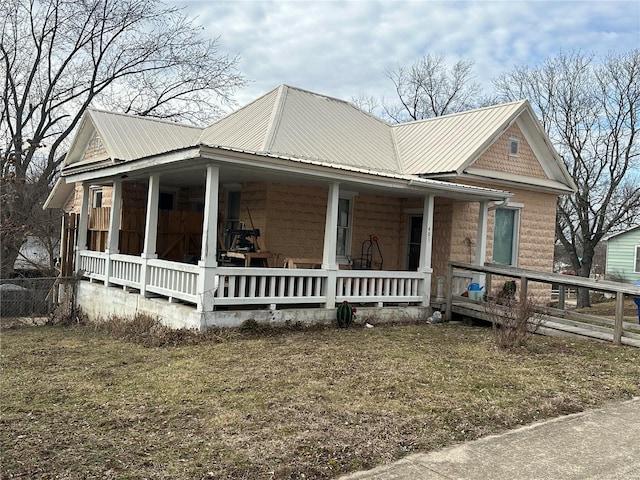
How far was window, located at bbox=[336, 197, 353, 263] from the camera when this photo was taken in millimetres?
14523

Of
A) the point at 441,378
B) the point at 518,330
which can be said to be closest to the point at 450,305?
the point at 518,330

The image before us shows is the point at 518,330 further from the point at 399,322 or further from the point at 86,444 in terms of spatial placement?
the point at 86,444

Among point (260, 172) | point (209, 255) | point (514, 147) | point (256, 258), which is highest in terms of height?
point (514, 147)

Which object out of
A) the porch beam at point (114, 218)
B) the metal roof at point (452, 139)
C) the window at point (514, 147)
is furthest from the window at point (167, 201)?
the window at point (514, 147)

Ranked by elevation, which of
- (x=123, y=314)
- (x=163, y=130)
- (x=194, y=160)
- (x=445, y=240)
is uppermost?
(x=163, y=130)

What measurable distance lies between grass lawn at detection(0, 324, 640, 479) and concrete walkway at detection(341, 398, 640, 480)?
7.9 inches

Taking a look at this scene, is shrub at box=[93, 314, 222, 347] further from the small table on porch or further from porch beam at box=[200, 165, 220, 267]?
the small table on porch

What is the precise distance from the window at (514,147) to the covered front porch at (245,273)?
2.52 meters

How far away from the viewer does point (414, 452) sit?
462 centimetres

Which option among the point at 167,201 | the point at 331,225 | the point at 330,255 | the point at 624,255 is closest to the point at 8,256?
the point at 167,201

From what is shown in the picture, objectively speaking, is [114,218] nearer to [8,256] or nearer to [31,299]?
[31,299]

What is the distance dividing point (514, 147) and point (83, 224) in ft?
39.6

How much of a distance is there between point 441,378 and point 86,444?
417 centimetres

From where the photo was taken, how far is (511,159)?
15742mm
